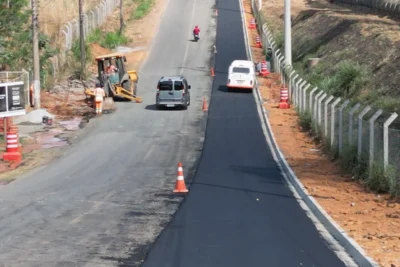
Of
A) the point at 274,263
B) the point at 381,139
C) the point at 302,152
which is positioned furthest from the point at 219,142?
the point at 274,263

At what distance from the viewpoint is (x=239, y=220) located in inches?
725

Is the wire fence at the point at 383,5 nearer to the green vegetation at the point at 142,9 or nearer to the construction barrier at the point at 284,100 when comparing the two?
the construction barrier at the point at 284,100

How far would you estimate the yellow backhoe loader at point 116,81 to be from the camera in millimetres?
48344

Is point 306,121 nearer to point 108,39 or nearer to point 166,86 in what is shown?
point 166,86

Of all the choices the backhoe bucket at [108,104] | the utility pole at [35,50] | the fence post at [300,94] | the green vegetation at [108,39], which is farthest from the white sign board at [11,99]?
the green vegetation at [108,39]

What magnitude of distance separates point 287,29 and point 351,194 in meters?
31.1

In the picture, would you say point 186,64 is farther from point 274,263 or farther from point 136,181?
point 274,263

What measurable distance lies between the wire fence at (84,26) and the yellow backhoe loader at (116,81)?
7665 millimetres

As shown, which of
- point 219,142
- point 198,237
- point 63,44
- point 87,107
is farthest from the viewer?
point 63,44

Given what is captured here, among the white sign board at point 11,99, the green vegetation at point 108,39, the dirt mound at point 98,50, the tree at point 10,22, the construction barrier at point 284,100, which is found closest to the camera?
the white sign board at point 11,99

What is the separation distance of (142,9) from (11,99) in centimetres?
5908

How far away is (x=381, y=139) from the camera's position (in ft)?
72.9

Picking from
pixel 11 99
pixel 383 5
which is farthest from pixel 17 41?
pixel 383 5

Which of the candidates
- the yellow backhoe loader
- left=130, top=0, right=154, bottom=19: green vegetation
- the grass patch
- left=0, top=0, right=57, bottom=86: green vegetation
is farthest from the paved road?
left=130, top=0, right=154, bottom=19: green vegetation
